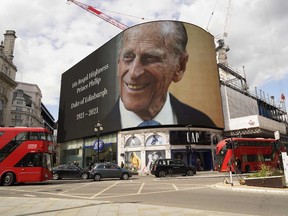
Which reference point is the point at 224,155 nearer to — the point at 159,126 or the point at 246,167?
the point at 246,167

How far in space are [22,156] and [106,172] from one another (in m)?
7.83

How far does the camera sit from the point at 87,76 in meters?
58.3

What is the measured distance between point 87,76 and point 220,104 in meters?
29.1

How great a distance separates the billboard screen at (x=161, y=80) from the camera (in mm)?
42312

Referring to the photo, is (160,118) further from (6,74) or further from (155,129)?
(6,74)

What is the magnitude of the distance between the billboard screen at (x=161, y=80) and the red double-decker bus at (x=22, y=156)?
23952mm

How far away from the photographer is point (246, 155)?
1133 inches

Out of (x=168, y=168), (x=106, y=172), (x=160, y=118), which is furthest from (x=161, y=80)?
(x=106, y=172)

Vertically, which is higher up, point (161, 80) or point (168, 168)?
point (161, 80)

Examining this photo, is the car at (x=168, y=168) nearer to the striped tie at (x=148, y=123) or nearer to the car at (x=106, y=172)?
the car at (x=106, y=172)

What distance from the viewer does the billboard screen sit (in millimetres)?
42312

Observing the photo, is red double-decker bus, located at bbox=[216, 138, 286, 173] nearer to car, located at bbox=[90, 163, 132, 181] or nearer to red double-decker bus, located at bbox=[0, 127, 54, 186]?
car, located at bbox=[90, 163, 132, 181]

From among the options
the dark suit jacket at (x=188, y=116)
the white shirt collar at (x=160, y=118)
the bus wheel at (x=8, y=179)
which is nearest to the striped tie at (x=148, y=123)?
the white shirt collar at (x=160, y=118)

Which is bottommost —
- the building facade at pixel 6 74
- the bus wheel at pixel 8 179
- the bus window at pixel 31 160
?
the bus wheel at pixel 8 179
